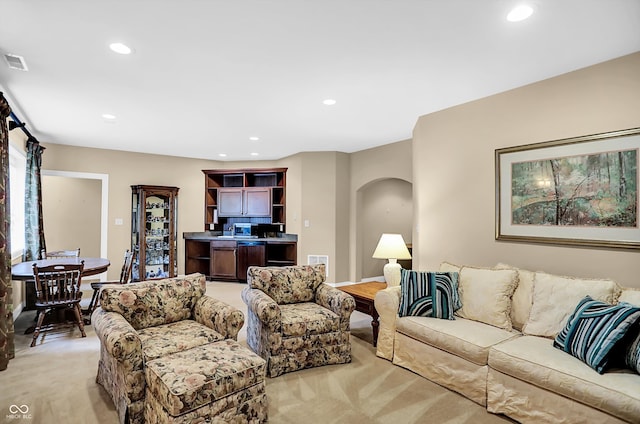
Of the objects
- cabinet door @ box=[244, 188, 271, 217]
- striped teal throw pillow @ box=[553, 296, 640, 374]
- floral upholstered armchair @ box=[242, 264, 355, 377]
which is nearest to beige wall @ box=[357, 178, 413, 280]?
cabinet door @ box=[244, 188, 271, 217]

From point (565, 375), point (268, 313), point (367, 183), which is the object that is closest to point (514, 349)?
point (565, 375)

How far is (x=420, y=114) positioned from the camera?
158 inches

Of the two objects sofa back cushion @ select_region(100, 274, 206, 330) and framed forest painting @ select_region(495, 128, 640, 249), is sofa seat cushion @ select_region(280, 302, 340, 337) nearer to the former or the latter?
sofa back cushion @ select_region(100, 274, 206, 330)

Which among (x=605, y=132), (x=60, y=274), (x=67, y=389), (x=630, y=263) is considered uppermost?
(x=605, y=132)

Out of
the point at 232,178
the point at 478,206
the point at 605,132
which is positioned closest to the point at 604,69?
the point at 605,132

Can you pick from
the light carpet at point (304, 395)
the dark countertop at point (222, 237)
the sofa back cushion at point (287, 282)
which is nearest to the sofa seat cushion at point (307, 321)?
the sofa back cushion at point (287, 282)

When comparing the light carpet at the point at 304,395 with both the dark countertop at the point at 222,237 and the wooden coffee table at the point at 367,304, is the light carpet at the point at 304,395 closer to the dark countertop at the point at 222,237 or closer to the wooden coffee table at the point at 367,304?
the wooden coffee table at the point at 367,304

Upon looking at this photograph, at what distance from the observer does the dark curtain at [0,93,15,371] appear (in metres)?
2.94

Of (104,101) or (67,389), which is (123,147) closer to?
(104,101)

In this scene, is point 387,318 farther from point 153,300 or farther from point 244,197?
point 244,197

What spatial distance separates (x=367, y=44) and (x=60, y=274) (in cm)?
382

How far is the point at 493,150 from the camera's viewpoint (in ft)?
11.1

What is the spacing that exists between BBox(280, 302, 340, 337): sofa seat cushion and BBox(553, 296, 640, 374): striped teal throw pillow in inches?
67.7

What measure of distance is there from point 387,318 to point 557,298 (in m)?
1.38
